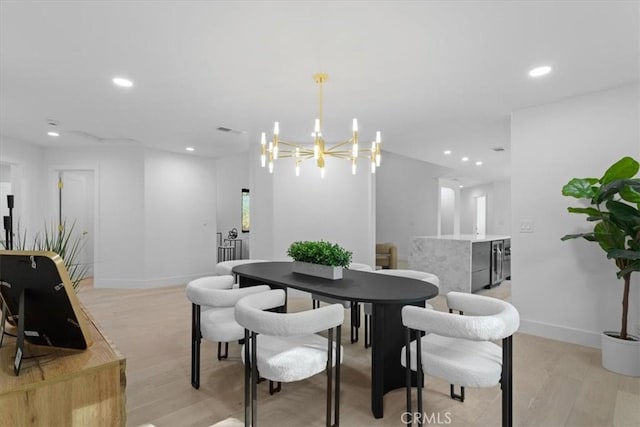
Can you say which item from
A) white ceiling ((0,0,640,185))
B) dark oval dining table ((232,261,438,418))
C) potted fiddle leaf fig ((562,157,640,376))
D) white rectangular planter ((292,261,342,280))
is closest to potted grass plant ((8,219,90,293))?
dark oval dining table ((232,261,438,418))

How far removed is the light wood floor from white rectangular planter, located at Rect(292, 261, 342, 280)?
2.57 ft

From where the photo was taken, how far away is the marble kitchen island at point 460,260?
5.41 metres

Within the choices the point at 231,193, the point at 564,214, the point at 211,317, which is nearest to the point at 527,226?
the point at 564,214

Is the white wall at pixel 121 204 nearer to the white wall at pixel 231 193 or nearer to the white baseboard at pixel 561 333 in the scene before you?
the white wall at pixel 231 193

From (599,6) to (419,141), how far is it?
344cm

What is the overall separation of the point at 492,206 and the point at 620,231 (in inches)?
369

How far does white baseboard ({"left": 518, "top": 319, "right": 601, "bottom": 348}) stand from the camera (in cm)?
332

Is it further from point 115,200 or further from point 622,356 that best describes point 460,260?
point 115,200

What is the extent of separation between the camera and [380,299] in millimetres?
2070

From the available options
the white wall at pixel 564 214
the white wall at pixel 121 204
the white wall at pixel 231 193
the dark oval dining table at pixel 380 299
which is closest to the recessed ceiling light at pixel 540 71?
the white wall at pixel 564 214

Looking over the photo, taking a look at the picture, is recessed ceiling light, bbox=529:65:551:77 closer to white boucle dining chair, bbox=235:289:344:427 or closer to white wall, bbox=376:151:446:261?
white boucle dining chair, bbox=235:289:344:427

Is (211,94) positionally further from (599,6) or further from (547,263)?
(547,263)

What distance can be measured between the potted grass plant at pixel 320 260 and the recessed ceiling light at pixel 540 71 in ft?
7.11

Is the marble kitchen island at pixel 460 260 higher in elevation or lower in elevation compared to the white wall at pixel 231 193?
lower
